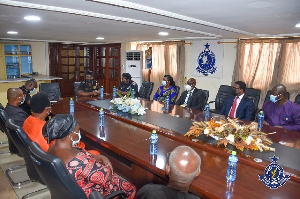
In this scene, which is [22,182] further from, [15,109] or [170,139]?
[170,139]

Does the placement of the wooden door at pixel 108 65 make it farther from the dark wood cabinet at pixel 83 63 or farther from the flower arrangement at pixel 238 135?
the flower arrangement at pixel 238 135

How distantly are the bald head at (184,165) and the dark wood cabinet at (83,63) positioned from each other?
7.44 m

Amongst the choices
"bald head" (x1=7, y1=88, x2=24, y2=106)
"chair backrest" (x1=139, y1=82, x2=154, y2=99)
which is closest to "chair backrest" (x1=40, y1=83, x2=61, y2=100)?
"chair backrest" (x1=139, y1=82, x2=154, y2=99)

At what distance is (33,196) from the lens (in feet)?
8.71

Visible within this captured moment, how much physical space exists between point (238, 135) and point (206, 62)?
178 inches

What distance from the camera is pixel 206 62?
6.49 meters

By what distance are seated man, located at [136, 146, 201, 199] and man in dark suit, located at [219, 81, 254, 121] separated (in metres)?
2.56

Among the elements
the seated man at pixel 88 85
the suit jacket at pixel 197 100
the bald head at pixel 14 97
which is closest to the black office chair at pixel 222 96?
the suit jacket at pixel 197 100

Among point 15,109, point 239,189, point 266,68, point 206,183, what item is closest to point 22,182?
point 15,109

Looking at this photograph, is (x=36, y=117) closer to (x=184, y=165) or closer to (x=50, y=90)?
(x=184, y=165)

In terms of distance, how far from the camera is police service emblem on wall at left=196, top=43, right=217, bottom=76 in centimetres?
636

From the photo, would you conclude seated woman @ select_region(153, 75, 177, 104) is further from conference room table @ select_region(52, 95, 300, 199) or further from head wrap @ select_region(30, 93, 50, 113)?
head wrap @ select_region(30, 93, 50, 113)

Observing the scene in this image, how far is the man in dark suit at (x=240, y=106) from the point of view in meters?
3.63

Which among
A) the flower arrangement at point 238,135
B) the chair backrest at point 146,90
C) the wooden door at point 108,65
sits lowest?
the flower arrangement at point 238,135
